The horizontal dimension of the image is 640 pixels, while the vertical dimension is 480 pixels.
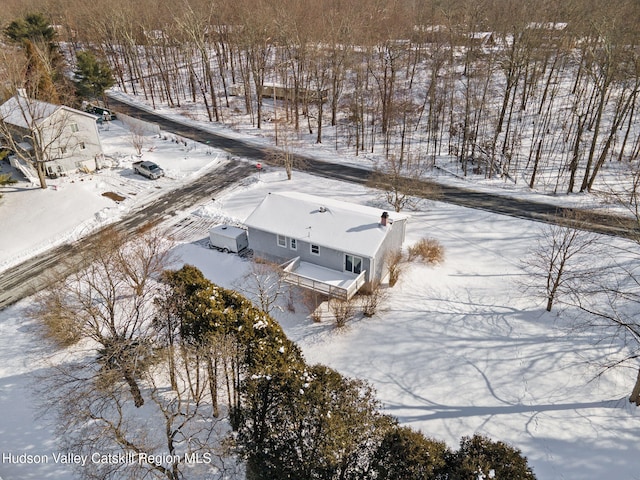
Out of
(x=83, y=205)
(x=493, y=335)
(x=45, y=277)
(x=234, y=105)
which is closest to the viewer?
(x=493, y=335)

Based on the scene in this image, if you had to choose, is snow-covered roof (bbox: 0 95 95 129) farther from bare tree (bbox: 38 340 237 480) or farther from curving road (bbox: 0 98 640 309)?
bare tree (bbox: 38 340 237 480)

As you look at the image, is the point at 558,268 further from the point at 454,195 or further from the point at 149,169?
the point at 149,169

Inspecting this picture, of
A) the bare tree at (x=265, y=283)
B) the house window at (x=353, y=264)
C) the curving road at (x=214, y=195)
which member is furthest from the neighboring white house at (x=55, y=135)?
the house window at (x=353, y=264)

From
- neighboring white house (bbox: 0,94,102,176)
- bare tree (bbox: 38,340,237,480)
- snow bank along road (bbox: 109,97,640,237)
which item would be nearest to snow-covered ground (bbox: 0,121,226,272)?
neighboring white house (bbox: 0,94,102,176)

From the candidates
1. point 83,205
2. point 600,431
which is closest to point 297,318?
point 600,431

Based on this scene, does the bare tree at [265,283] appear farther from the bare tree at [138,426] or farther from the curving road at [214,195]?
the curving road at [214,195]

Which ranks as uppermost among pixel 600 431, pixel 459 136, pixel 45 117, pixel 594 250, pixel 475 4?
pixel 475 4

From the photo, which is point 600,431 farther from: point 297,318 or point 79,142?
point 79,142
